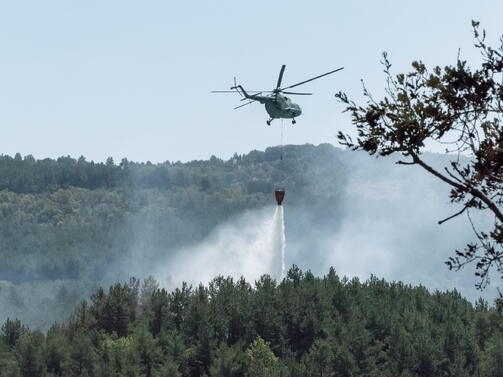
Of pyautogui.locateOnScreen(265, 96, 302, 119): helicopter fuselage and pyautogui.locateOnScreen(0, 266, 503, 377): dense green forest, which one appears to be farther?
pyautogui.locateOnScreen(0, 266, 503, 377): dense green forest

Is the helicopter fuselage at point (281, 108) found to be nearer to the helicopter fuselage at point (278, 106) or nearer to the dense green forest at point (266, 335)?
the helicopter fuselage at point (278, 106)

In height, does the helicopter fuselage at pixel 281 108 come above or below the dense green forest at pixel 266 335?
above

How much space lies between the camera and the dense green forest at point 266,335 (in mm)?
119562

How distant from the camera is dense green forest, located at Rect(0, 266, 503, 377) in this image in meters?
120

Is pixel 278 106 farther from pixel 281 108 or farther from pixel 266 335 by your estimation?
pixel 266 335

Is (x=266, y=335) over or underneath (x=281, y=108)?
underneath

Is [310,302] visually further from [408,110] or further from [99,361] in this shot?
[408,110]

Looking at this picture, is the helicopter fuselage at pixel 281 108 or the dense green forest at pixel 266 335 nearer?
the helicopter fuselage at pixel 281 108

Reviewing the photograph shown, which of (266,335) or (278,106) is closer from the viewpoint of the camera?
(278,106)

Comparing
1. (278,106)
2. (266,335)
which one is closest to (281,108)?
(278,106)

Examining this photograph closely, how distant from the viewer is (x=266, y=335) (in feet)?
436

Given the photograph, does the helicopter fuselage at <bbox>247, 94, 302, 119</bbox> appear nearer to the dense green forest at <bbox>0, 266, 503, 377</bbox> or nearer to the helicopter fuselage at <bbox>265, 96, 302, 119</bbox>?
the helicopter fuselage at <bbox>265, 96, 302, 119</bbox>

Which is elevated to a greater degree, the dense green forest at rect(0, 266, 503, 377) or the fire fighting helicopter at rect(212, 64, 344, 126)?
the fire fighting helicopter at rect(212, 64, 344, 126)

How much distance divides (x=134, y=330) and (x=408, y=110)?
110m
